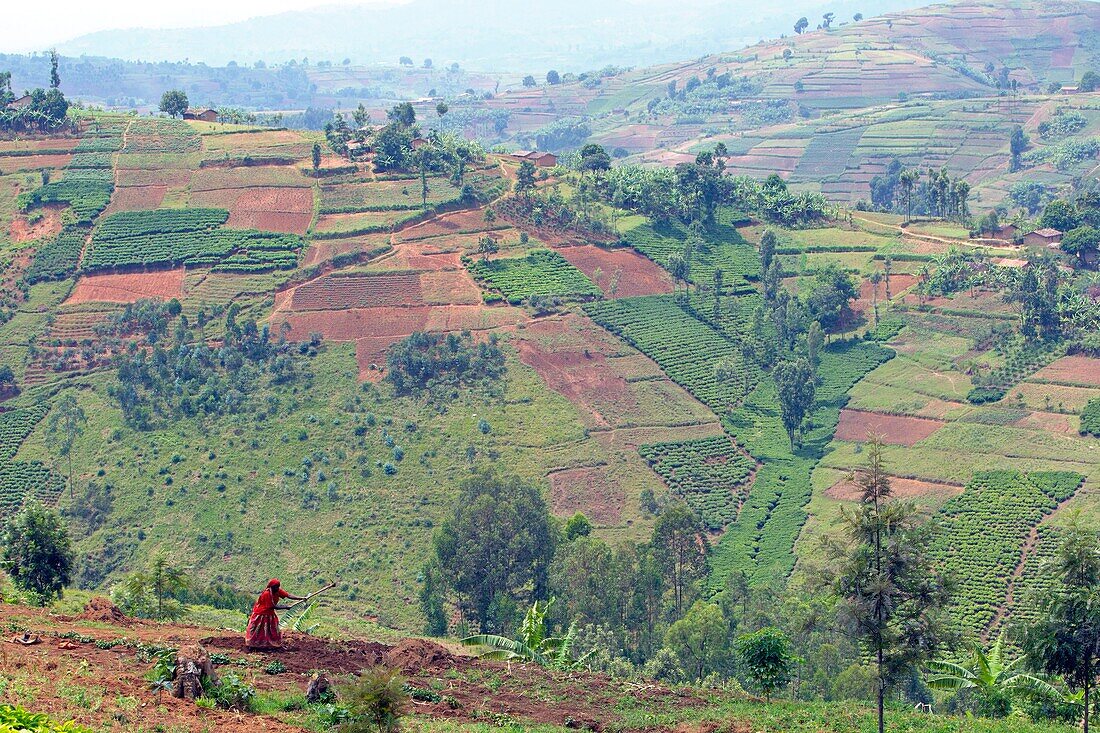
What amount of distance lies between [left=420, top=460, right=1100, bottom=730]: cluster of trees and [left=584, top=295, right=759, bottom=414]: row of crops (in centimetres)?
1743

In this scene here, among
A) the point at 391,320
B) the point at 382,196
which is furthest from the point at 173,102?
the point at 391,320

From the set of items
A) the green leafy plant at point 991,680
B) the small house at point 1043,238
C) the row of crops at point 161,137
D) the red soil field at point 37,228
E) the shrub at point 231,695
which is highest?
the row of crops at point 161,137

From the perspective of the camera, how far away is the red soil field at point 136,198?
97.1 metres

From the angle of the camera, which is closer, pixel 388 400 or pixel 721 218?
pixel 388 400

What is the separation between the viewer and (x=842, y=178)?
560 feet

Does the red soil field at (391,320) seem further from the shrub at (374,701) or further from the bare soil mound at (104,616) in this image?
the shrub at (374,701)

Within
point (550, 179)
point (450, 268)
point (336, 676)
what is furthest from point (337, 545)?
point (550, 179)

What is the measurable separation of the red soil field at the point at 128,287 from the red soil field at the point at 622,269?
30.6 metres

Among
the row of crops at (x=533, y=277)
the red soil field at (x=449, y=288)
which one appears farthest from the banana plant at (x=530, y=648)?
the row of crops at (x=533, y=277)

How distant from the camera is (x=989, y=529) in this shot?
65.8 metres

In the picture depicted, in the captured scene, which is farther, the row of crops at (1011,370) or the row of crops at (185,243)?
the row of crops at (185,243)

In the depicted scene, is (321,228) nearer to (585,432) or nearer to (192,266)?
(192,266)

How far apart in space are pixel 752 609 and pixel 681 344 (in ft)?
110

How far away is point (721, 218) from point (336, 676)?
83.3 meters
